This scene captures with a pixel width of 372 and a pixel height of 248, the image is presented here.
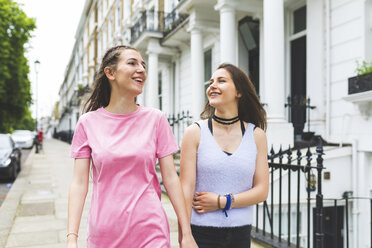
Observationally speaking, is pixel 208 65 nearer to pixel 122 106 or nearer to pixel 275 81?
pixel 275 81

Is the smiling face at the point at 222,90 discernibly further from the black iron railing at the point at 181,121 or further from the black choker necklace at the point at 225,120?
the black iron railing at the point at 181,121

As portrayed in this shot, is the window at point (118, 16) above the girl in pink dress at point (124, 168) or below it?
above

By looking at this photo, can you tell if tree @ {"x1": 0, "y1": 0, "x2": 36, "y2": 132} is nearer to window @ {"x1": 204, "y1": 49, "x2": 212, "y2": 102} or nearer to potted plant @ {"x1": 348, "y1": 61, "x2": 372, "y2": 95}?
window @ {"x1": 204, "y1": 49, "x2": 212, "y2": 102}

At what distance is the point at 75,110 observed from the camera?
46.0 metres

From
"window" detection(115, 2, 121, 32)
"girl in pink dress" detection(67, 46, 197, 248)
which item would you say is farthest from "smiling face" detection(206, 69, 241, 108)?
"window" detection(115, 2, 121, 32)

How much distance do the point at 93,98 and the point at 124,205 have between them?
2.33 ft

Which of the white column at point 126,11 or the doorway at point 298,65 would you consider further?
the white column at point 126,11

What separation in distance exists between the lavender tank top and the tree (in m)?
20.9

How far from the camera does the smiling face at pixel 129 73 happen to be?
6.16 ft

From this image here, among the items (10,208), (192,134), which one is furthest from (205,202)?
(10,208)

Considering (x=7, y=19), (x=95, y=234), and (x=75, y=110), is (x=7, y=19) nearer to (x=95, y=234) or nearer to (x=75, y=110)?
(x=95, y=234)

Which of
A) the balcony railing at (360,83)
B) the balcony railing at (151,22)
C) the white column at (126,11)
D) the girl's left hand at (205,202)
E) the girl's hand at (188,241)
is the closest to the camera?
the girl's hand at (188,241)

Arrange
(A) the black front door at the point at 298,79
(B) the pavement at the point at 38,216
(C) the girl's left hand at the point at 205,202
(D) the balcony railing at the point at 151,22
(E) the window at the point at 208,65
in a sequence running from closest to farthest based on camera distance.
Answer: (C) the girl's left hand at the point at 205,202
(B) the pavement at the point at 38,216
(A) the black front door at the point at 298,79
(E) the window at the point at 208,65
(D) the balcony railing at the point at 151,22

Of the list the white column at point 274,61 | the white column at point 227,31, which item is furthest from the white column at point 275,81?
the white column at point 227,31
